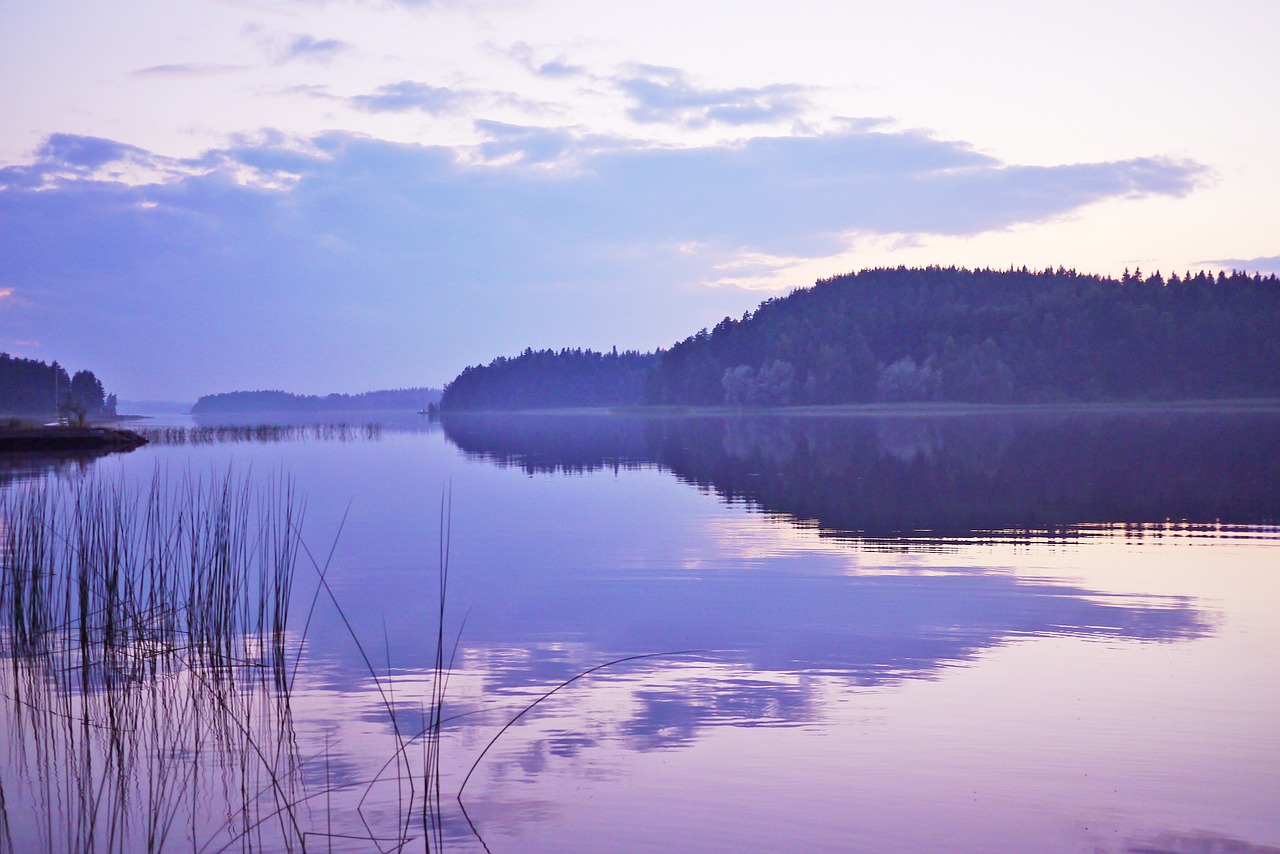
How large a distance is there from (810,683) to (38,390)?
18605 centimetres

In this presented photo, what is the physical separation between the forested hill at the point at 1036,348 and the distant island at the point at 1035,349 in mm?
196

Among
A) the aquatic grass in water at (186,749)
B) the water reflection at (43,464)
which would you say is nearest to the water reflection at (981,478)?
the aquatic grass in water at (186,749)

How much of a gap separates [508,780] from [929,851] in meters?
2.93

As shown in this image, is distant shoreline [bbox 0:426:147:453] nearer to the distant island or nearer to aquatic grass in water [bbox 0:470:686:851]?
aquatic grass in water [bbox 0:470:686:851]

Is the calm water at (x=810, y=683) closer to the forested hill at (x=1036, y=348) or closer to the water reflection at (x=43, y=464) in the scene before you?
the water reflection at (x=43, y=464)

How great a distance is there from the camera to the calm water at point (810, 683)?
6.59m

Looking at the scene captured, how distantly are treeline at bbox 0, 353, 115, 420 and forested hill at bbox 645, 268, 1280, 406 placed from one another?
339ft

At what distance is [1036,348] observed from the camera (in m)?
157

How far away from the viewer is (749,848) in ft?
20.2

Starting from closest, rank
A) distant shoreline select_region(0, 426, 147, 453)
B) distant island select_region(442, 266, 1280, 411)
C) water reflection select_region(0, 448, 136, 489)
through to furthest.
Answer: water reflection select_region(0, 448, 136, 489) → distant shoreline select_region(0, 426, 147, 453) → distant island select_region(442, 266, 1280, 411)

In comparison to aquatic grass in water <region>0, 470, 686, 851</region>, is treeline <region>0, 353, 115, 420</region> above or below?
above

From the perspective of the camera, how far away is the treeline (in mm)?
157750

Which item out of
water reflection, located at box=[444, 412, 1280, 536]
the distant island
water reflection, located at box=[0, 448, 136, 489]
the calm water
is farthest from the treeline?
the calm water

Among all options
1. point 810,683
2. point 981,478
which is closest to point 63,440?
point 981,478
